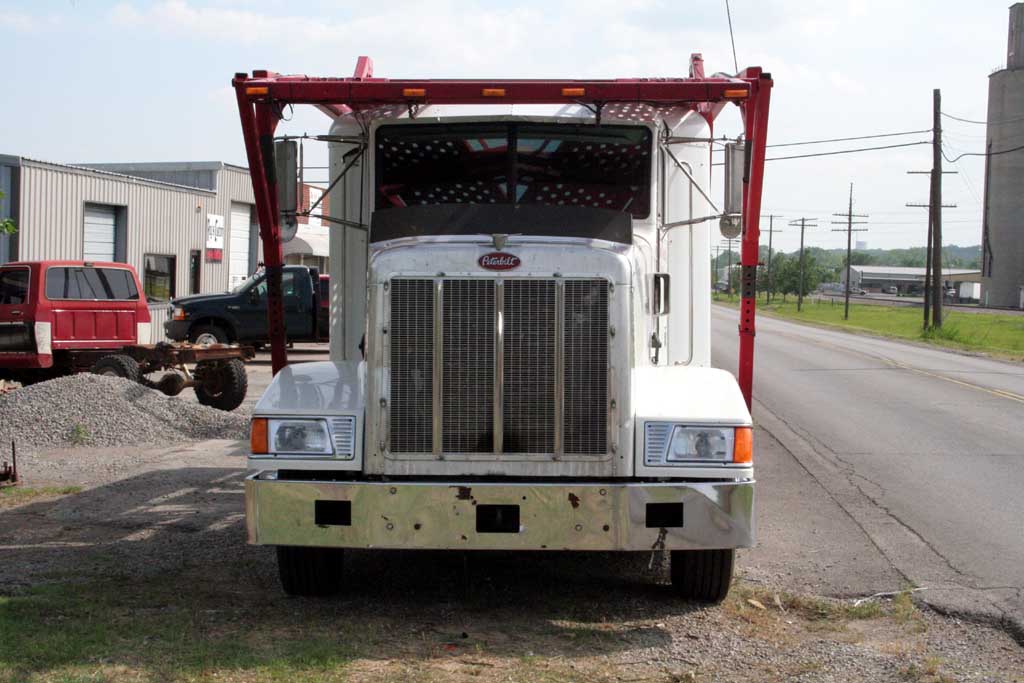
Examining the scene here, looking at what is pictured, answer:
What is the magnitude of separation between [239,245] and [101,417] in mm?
24381

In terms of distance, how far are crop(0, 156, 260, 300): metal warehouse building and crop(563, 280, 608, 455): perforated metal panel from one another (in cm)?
2029

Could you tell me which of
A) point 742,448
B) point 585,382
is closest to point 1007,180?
point 742,448

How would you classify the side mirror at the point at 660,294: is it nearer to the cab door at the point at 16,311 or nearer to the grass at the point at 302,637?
the grass at the point at 302,637

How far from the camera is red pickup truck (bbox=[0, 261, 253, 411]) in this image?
1642 centimetres

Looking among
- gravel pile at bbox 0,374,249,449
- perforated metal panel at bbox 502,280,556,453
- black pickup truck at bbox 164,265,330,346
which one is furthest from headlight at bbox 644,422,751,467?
black pickup truck at bbox 164,265,330,346

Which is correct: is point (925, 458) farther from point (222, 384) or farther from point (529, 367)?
point (222, 384)

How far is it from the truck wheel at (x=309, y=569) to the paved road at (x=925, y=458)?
3239 millimetres

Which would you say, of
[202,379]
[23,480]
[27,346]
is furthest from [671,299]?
[27,346]

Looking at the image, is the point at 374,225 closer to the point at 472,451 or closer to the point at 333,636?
the point at 472,451

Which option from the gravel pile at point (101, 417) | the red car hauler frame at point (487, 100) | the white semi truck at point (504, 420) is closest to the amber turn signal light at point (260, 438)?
the white semi truck at point (504, 420)

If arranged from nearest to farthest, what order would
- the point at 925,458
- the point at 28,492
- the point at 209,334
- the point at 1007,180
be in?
the point at 28,492, the point at 925,458, the point at 209,334, the point at 1007,180

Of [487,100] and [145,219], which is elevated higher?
[145,219]

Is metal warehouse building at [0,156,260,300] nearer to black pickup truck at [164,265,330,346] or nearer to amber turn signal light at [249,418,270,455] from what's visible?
black pickup truck at [164,265,330,346]

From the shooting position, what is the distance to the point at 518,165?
7027 mm
